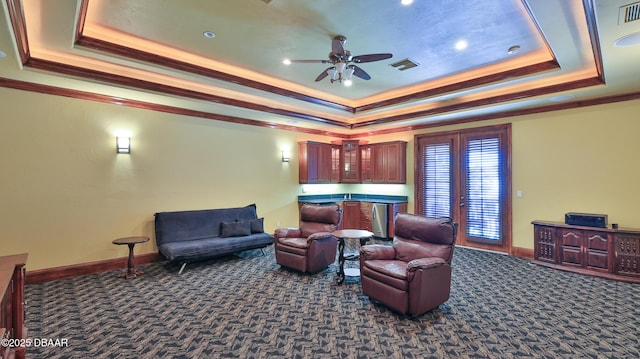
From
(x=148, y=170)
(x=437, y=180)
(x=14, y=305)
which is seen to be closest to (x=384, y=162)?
(x=437, y=180)

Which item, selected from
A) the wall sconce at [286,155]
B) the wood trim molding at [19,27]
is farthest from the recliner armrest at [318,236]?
→ the wood trim molding at [19,27]

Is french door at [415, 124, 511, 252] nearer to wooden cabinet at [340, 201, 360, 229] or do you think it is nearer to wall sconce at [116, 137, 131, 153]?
wooden cabinet at [340, 201, 360, 229]

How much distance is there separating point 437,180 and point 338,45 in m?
4.52

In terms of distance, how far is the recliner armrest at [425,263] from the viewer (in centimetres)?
310

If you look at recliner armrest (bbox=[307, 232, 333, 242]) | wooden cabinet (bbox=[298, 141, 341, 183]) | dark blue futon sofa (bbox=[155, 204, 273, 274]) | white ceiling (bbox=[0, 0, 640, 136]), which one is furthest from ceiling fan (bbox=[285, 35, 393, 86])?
wooden cabinet (bbox=[298, 141, 341, 183])

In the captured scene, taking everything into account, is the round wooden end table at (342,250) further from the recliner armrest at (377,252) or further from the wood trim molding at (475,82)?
the wood trim molding at (475,82)

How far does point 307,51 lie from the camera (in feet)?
12.9

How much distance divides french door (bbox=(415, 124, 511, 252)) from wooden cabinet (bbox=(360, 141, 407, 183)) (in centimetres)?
39

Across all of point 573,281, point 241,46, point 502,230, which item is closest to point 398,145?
point 502,230

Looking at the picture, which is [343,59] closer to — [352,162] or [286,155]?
[286,155]

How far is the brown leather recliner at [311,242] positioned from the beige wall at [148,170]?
1.82 metres

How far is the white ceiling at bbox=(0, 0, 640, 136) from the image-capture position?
9.43ft

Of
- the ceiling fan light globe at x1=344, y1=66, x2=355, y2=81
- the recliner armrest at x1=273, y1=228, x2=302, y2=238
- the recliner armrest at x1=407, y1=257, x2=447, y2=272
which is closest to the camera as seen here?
the recliner armrest at x1=407, y1=257, x2=447, y2=272

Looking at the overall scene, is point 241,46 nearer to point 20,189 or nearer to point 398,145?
point 20,189
